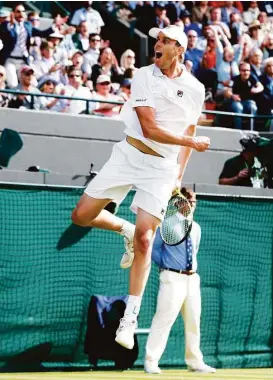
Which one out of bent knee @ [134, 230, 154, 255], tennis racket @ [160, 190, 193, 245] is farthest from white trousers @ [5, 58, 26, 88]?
bent knee @ [134, 230, 154, 255]

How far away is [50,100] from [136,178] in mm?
6346

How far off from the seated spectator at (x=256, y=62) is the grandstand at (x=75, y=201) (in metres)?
0.02

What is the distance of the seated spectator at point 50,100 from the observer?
14.7 m

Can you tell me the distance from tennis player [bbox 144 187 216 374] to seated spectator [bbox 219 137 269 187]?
10.8 feet

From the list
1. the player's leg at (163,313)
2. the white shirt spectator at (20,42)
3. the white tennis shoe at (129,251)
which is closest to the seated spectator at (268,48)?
the white shirt spectator at (20,42)

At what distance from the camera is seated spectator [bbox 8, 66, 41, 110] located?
14258 mm

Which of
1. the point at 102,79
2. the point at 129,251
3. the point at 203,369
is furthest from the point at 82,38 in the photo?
the point at 129,251

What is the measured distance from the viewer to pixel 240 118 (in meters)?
16.4

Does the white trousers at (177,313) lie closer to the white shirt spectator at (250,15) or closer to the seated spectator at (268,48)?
the seated spectator at (268,48)

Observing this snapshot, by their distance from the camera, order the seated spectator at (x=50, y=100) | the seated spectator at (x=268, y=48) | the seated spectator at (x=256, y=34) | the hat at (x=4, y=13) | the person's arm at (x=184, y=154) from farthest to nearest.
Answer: the seated spectator at (x=256, y=34) → the seated spectator at (x=268, y=48) → the hat at (x=4, y=13) → the seated spectator at (x=50, y=100) → the person's arm at (x=184, y=154)

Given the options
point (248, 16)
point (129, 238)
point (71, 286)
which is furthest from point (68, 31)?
point (129, 238)

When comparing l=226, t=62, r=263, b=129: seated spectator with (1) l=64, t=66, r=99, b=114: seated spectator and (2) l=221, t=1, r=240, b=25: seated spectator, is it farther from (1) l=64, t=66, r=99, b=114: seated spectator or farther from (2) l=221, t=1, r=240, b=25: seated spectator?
(2) l=221, t=1, r=240, b=25: seated spectator

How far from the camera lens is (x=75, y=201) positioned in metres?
11.9

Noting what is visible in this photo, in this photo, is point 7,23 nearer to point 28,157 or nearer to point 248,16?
point 28,157
